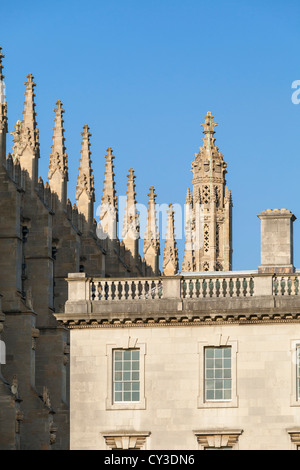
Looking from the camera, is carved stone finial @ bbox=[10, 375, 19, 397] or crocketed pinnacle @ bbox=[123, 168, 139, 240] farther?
crocketed pinnacle @ bbox=[123, 168, 139, 240]

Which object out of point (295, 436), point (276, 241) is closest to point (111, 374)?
point (295, 436)

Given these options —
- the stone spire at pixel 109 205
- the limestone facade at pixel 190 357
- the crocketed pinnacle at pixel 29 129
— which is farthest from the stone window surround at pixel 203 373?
the stone spire at pixel 109 205

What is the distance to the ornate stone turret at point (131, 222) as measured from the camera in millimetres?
114750

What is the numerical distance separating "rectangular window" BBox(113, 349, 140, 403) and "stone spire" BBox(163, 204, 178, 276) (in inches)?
2001

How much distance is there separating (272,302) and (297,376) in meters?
2.59

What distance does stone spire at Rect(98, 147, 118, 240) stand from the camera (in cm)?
10875

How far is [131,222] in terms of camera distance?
379ft

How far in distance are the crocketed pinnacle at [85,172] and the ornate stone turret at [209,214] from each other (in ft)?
40.7

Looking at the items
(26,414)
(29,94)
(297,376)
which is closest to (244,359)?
(297,376)

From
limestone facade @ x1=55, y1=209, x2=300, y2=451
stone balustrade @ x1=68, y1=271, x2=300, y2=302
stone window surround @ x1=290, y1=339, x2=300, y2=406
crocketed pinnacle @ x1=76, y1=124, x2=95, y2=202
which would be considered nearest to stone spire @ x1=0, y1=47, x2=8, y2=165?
crocketed pinnacle @ x1=76, y1=124, x2=95, y2=202

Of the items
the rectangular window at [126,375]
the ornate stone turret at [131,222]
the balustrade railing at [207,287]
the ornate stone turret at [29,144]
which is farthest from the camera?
the ornate stone turret at [131,222]

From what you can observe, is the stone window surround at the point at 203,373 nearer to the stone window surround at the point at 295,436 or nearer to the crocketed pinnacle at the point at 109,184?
the stone window surround at the point at 295,436

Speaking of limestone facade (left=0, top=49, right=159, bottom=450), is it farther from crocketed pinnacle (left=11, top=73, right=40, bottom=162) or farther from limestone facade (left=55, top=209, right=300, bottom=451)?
limestone facade (left=55, top=209, right=300, bottom=451)

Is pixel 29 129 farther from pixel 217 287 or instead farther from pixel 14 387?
pixel 217 287
